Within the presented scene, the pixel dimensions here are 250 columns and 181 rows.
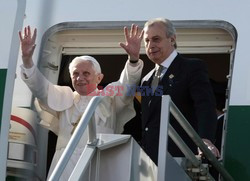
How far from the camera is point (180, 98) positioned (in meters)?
4.38

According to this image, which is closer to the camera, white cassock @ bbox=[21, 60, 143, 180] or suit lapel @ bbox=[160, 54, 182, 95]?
suit lapel @ bbox=[160, 54, 182, 95]

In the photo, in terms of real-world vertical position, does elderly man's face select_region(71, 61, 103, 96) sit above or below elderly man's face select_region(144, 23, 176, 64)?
below

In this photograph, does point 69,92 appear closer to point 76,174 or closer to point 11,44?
point 11,44

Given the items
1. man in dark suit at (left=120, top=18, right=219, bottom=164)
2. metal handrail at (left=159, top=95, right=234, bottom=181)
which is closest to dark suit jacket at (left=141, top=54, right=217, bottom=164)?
man in dark suit at (left=120, top=18, right=219, bottom=164)

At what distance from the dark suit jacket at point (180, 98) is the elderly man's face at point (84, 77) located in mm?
444

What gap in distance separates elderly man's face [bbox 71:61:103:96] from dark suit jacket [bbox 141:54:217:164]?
0.44 metres

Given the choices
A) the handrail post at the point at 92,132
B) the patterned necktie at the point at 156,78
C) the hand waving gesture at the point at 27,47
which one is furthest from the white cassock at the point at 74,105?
the handrail post at the point at 92,132

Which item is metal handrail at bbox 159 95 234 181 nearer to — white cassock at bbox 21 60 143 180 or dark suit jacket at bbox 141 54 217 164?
dark suit jacket at bbox 141 54 217 164

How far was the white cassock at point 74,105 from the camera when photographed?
4707 millimetres

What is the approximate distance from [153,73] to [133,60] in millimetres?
159

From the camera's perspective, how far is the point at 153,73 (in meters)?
4.59

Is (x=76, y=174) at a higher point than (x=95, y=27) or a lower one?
lower

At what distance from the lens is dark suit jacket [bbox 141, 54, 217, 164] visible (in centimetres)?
429

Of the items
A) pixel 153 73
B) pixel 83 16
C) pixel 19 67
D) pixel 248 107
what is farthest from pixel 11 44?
pixel 248 107
